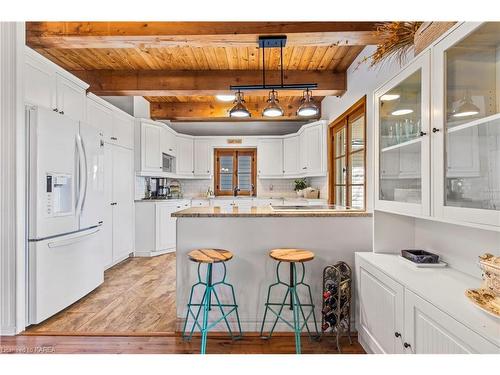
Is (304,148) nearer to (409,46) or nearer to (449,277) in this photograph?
(409,46)

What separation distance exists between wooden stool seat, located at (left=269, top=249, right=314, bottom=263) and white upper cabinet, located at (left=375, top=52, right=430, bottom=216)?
66cm

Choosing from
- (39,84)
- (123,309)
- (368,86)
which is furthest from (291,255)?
(39,84)

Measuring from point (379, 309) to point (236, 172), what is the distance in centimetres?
462

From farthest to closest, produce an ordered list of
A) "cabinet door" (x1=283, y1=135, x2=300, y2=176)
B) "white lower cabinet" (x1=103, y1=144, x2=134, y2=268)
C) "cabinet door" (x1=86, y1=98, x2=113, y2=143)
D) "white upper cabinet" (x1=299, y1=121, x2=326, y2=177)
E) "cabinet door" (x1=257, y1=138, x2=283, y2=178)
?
"cabinet door" (x1=257, y1=138, x2=283, y2=178) < "cabinet door" (x1=283, y1=135, x2=300, y2=176) < "white upper cabinet" (x1=299, y1=121, x2=326, y2=177) < "white lower cabinet" (x1=103, y1=144, x2=134, y2=268) < "cabinet door" (x1=86, y1=98, x2=113, y2=143)

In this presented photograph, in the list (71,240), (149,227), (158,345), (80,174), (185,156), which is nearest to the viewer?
(158,345)

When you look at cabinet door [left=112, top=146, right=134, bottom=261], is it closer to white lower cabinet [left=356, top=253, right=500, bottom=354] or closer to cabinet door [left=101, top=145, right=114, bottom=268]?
cabinet door [left=101, top=145, right=114, bottom=268]

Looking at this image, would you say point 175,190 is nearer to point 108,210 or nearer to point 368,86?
point 108,210

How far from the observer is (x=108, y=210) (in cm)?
368

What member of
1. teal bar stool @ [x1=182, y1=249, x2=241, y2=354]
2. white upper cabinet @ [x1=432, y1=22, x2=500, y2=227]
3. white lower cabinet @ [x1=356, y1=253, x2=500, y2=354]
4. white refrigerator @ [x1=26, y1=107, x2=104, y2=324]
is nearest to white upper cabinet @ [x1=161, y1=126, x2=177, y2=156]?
white refrigerator @ [x1=26, y1=107, x2=104, y2=324]

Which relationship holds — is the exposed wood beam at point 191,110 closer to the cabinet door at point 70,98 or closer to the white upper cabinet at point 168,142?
the white upper cabinet at point 168,142

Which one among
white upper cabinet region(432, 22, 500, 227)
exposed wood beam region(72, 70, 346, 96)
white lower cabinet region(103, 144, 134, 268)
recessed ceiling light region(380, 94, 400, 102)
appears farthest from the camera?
white lower cabinet region(103, 144, 134, 268)

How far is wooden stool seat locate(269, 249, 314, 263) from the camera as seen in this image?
6.26 feet

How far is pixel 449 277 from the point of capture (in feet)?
4.90
